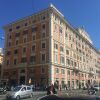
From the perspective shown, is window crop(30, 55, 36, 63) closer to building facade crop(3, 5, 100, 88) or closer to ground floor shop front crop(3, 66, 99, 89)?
building facade crop(3, 5, 100, 88)

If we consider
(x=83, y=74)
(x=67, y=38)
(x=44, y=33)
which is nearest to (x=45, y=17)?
(x=44, y=33)

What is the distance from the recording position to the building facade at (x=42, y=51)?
2170 inches

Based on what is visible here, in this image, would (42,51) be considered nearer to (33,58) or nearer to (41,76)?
(33,58)

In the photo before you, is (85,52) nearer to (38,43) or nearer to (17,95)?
(38,43)

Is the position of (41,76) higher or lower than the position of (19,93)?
higher

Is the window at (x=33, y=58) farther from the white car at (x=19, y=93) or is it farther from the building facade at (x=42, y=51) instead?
the white car at (x=19, y=93)

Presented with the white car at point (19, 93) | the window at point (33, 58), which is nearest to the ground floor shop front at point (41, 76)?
the window at point (33, 58)

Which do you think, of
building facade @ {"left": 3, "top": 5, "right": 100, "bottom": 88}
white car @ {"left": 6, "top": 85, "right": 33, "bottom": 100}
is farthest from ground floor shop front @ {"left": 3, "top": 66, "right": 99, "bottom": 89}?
white car @ {"left": 6, "top": 85, "right": 33, "bottom": 100}

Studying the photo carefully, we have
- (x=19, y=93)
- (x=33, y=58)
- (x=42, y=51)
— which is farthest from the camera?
(x=33, y=58)

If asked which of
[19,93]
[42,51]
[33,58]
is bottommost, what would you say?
[19,93]

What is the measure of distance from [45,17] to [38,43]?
680 cm

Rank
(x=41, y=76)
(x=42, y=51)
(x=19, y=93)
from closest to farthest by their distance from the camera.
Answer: (x=19, y=93) < (x=41, y=76) < (x=42, y=51)

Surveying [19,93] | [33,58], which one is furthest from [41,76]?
[19,93]

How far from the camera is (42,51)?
185 feet
